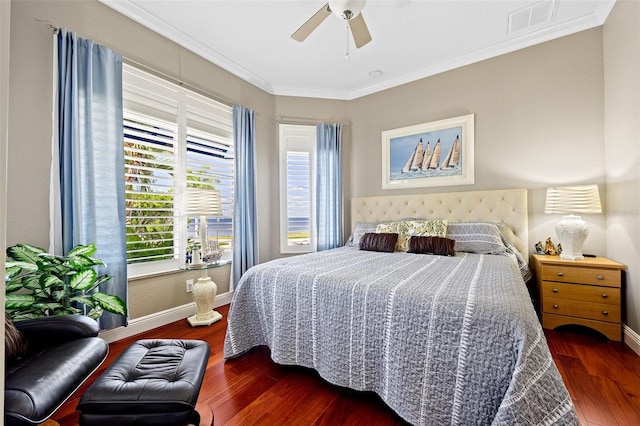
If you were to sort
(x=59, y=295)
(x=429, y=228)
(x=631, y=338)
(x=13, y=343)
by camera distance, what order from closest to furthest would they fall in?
(x=13, y=343)
(x=59, y=295)
(x=631, y=338)
(x=429, y=228)

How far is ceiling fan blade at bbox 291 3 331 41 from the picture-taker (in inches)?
82.0

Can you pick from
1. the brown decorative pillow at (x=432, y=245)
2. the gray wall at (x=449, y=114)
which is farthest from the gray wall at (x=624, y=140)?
the brown decorative pillow at (x=432, y=245)

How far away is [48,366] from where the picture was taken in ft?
3.77

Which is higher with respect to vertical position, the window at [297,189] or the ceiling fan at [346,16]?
the ceiling fan at [346,16]

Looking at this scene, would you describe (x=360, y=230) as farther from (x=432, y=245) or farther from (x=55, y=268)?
(x=55, y=268)

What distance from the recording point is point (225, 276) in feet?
11.2

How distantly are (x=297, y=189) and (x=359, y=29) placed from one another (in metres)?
2.28

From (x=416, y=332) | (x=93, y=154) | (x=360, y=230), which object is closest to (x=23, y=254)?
(x=93, y=154)

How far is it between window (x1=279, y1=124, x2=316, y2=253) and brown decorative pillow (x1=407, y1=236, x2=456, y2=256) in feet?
5.29

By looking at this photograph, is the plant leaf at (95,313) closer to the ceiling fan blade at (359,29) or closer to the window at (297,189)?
the window at (297,189)

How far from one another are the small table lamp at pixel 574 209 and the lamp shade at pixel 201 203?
3.26m

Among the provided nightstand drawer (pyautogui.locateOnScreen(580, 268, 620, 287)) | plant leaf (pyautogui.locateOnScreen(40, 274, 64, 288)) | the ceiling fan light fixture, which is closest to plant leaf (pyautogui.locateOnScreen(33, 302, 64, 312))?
plant leaf (pyautogui.locateOnScreen(40, 274, 64, 288))

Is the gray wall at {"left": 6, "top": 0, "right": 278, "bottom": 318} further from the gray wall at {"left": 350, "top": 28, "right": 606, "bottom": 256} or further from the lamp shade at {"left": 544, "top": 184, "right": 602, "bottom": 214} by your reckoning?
the lamp shade at {"left": 544, "top": 184, "right": 602, "bottom": 214}

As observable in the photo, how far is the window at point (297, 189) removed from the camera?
407cm
